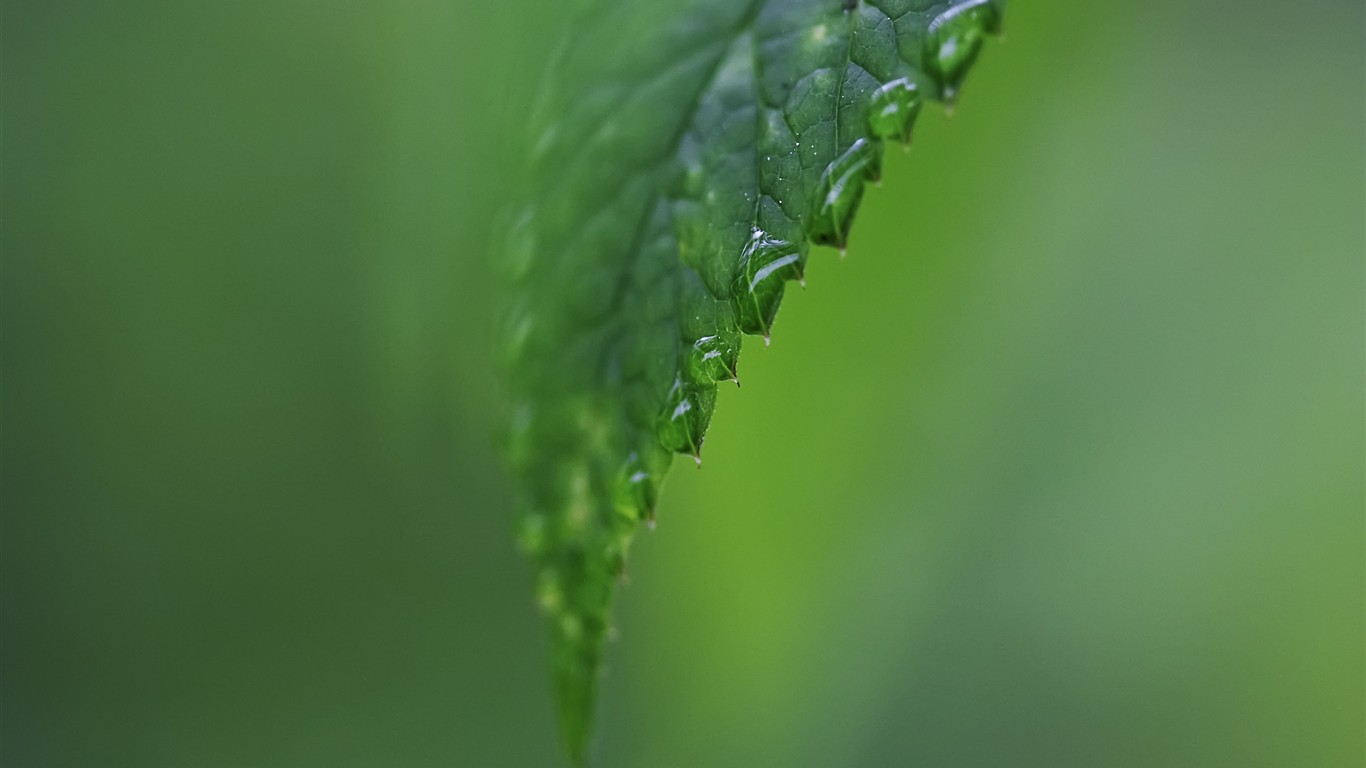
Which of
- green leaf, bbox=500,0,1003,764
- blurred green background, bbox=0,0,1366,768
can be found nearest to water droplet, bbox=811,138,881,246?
green leaf, bbox=500,0,1003,764

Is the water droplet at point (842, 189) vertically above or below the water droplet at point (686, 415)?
above

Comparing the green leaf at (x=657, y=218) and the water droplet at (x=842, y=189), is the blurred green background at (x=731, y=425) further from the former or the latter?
the water droplet at (x=842, y=189)

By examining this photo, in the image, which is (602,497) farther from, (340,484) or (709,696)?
(340,484)

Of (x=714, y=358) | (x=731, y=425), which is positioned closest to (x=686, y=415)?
(x=714, y=358)

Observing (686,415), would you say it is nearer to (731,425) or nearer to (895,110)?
(895,110)

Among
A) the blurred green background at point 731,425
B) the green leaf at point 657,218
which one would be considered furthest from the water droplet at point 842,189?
the blurred green background at point 731,425
